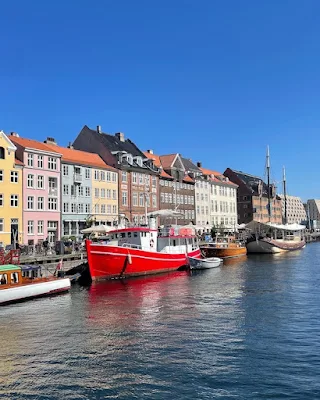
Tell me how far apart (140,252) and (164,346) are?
25.7 m

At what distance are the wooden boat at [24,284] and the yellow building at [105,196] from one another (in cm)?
2917

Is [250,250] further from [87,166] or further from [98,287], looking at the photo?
[98,287]

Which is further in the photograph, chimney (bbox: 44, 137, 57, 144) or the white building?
the white building

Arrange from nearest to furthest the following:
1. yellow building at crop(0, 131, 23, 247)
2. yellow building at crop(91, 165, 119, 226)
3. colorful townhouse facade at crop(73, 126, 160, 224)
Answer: yellow building at crop(0, 131, 23, 247) < yellow building at crop(91, 165, 119, 226) < colorful townhouse facade at crop(73, 126, 160, 224)

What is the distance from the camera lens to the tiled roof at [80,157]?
62366 mm

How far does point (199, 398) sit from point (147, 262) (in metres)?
32.0

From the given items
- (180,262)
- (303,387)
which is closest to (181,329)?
(303,387)

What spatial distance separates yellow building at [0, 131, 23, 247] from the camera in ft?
166

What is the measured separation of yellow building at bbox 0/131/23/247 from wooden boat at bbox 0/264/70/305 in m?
17.7

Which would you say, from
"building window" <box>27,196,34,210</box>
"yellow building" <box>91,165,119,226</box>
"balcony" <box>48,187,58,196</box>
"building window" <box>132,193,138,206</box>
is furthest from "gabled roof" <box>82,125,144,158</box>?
"building window" <box>27,196,34,210</box>

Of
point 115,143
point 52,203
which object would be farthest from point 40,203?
point 115,143

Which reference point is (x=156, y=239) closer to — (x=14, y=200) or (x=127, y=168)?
(x=14, y=200)

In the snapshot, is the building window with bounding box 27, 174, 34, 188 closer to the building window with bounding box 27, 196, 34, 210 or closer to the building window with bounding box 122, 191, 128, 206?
the building window with bounding box 27, 196, 34, 210

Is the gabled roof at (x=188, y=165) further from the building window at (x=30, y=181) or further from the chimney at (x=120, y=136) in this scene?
the building window at (x=30, y=181)
